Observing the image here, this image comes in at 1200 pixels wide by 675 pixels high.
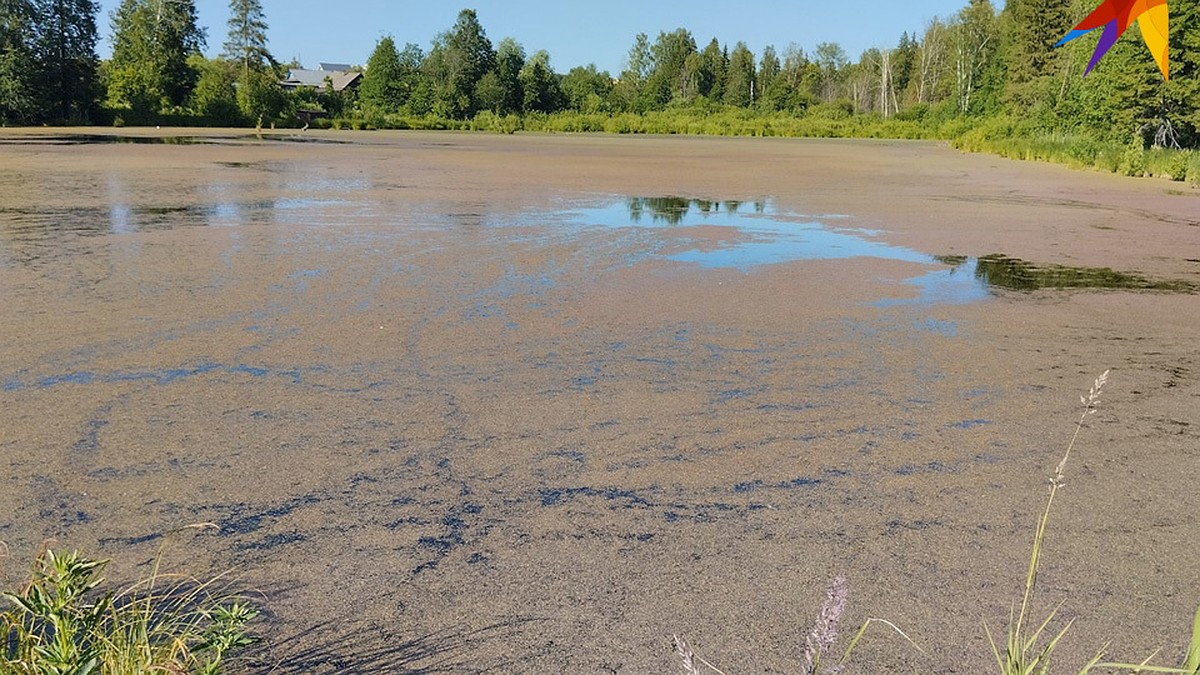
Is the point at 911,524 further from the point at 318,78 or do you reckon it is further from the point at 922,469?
the point at 318,78

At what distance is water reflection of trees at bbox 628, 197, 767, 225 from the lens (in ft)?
32.3

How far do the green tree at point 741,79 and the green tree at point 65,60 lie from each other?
119ft

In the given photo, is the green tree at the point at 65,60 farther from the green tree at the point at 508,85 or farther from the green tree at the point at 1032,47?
the green tree at the point at 1032,47

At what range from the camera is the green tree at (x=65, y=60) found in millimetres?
37812

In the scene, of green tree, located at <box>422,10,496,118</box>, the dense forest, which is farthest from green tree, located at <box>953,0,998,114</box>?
green tree, located at <box>422,10,496,118</box>

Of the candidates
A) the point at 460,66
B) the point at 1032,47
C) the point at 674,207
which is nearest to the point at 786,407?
the point at 674,207

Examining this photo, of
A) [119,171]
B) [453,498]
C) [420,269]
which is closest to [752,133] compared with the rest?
[119,171]

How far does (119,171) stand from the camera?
14.0 m

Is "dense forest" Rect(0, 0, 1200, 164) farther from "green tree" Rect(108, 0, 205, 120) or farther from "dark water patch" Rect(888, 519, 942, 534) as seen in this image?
"dark water patch" Rect(888, 519, 942, 534)

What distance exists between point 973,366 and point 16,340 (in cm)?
439

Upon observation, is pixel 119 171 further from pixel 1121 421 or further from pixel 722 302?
pixel 1121 421

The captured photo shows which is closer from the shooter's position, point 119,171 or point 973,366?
point 973,366

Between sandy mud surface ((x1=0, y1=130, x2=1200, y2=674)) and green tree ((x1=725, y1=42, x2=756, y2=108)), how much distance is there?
55116mm

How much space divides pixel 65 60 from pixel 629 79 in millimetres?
38838
